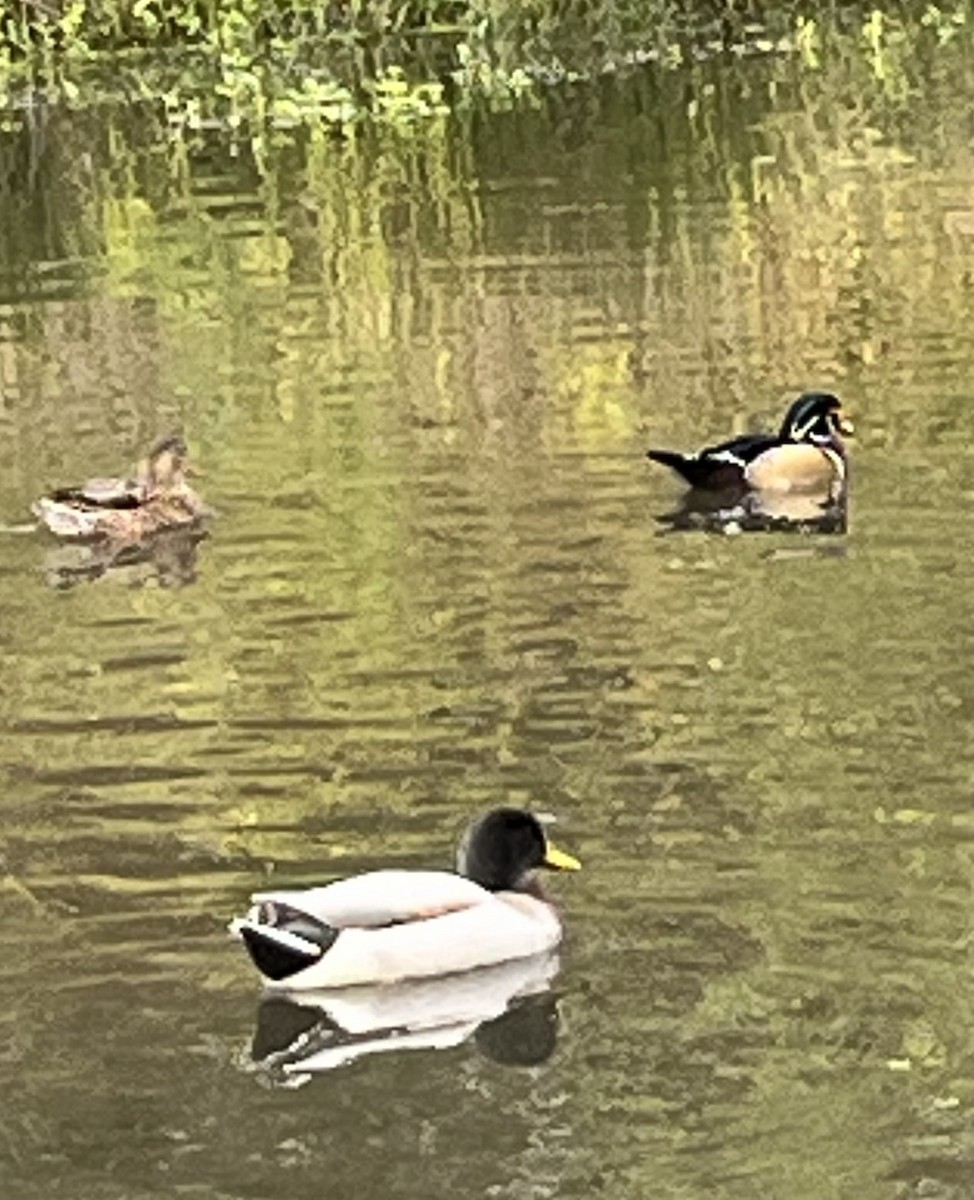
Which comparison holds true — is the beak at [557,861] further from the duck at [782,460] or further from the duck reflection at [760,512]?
the duck at [782,460]

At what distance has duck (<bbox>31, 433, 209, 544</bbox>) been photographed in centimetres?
1597

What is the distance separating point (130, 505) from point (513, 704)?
13.2 feet

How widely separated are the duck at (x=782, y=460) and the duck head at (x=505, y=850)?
5.91 metres

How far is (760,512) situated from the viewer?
53.7 ft

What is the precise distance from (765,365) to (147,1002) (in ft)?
34.1

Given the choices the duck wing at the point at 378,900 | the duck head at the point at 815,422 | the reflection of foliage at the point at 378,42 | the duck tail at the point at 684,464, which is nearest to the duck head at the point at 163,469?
the duck tail at the point at 684,464

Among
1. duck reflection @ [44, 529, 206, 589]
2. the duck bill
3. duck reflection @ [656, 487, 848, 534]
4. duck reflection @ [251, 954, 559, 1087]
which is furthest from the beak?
duck reflection @ [656, 487, 848, 534]

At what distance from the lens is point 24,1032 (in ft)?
31.6

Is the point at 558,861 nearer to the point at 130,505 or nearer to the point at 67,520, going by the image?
the point at 67,520

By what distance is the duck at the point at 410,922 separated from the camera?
9.60 meters

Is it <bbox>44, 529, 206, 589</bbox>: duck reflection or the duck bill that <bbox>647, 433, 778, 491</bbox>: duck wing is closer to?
<bbox>44, 529, 206, 589</bbox>: duck reflection

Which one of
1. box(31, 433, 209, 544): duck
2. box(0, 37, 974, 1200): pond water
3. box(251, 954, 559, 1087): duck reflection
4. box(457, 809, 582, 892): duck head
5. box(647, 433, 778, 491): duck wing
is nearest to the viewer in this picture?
box(0, 37, 974, 1200): pond water

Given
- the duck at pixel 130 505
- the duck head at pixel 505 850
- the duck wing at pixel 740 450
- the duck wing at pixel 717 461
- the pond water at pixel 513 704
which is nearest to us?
the pond water at pixel 513 704

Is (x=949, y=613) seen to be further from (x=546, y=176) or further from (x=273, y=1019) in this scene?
(x=546, y=176)
